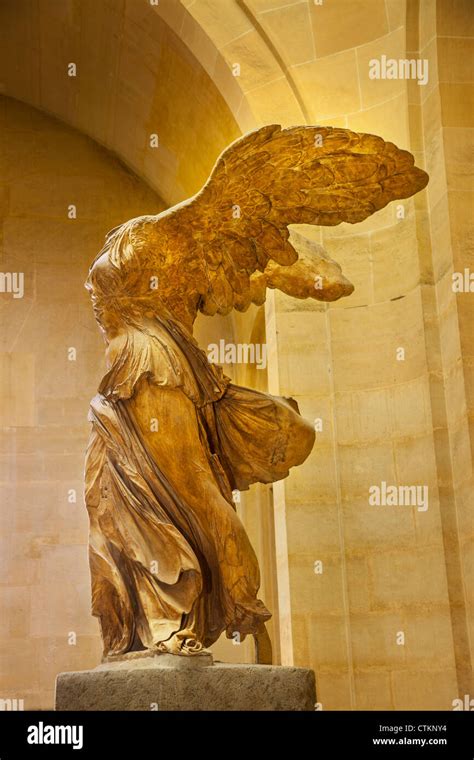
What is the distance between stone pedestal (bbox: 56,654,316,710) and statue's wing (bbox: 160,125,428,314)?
1.92 meters

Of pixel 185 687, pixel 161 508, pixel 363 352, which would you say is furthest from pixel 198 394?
pixel 363 352

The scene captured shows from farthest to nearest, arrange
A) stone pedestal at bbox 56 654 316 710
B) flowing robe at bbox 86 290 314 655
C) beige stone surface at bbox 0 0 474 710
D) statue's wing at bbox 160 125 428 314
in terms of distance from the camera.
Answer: beige stone surface at bbox 0 0 474 710, statue's wing at bbox 160 125 428 314, flowing robe at bbox 86 290 314 655, stone pedestal at bbox 56 654 316 710

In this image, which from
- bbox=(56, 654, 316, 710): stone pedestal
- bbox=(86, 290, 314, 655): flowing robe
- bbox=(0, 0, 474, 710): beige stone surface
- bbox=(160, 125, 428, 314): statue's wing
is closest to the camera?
bbox=(56, 654, 316, 710): stone pedestal

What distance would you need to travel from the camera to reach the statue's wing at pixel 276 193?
5.43 meters

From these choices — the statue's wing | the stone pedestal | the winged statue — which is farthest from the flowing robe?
the statue's wing

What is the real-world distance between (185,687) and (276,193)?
2440 millimetres

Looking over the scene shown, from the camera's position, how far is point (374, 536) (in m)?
7.43

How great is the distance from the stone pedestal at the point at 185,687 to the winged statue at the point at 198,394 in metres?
0.12

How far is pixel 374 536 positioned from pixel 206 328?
13.3 ft

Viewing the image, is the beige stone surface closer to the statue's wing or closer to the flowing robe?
the statue's wing

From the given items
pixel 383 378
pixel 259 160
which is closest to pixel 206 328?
pixel 383 378

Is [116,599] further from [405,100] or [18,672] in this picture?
[18,672]

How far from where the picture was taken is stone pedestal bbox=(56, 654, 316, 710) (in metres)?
4.49

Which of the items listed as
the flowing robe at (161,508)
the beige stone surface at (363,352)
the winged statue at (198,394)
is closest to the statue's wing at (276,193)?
the winged statue at (198,394)
